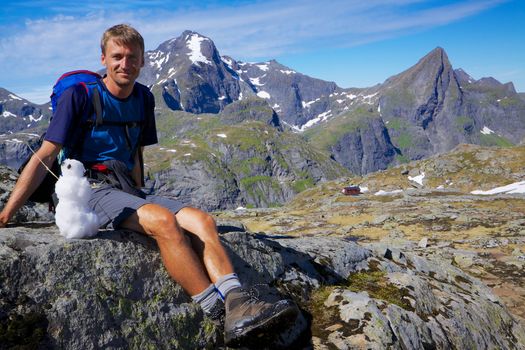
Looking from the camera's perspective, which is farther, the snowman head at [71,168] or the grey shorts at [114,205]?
the grey shorts at [114,205]

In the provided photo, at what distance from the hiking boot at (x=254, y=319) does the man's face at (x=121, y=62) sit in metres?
5.50

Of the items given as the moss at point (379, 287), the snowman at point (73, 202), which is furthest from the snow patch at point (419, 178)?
the snowman at point (73, 202)

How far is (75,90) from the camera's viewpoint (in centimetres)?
809

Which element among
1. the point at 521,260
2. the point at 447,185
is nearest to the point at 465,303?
the point at 521,260

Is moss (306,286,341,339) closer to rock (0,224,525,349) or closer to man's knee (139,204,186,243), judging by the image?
rock (0,224,525,349)

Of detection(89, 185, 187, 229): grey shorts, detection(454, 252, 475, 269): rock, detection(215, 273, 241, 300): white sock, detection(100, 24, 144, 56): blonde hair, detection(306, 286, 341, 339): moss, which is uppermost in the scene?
detection(100, 24, 144, 56): blonde hair

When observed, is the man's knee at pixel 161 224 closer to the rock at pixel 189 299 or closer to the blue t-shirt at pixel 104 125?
the rock at pixel 189 299

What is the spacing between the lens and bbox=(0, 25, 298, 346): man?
21.6 ft

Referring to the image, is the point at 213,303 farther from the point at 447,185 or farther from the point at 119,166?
the point at 447,185

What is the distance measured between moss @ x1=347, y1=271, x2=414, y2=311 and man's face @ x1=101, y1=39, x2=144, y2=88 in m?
7.93

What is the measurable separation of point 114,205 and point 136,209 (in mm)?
564

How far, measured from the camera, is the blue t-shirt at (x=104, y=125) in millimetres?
7922

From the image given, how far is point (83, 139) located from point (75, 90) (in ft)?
3.61

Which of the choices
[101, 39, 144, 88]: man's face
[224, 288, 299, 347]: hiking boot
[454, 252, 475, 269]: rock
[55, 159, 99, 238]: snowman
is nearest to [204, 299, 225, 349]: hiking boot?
[224, 288, 299, 347]: hiking boot
